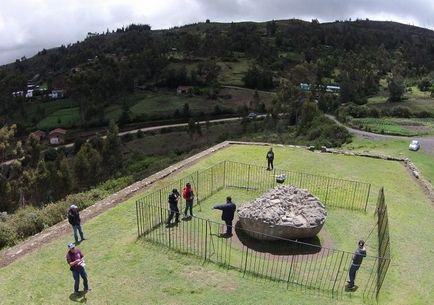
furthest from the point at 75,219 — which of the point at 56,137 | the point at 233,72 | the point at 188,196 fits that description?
the point at 233,72

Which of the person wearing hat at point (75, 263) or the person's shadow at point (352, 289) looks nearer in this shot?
the person wearing hat at point (75, 263)

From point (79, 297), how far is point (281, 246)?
7251 millimetres

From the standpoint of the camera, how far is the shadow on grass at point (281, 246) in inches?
641

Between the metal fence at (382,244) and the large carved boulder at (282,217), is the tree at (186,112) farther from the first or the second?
the large carved boulder at (282,217)

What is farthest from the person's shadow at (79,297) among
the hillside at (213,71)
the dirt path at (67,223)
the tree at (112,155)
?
the hillside at (213,71)

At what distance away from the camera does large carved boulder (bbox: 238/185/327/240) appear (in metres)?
16.4

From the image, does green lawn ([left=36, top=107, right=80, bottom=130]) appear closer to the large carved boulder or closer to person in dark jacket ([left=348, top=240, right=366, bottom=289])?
the large carved boulder

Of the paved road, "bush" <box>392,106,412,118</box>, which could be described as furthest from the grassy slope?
"bush" <box>392,106,412,118</box>

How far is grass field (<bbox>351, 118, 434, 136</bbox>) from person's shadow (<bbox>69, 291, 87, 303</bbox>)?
43897 millimetres

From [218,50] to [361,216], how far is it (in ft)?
356

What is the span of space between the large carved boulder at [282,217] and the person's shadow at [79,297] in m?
6.42

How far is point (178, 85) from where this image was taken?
106438mm

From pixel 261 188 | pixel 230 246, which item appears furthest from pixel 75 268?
pixel 261 188

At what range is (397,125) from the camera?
182 feet
